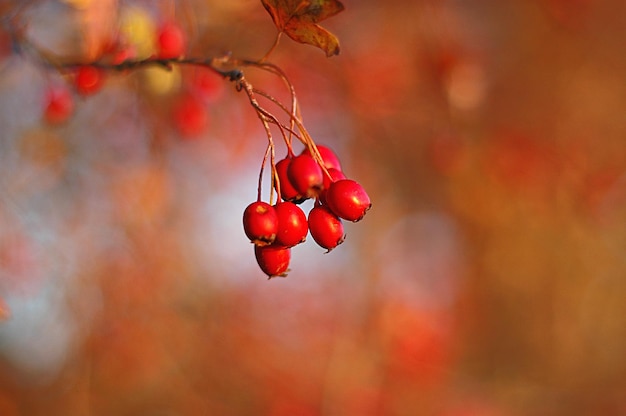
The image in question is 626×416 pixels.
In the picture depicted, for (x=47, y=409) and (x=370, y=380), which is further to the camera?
(x=370, y=380)

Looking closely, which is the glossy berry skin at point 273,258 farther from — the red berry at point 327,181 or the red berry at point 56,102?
the red berry at point 56,102

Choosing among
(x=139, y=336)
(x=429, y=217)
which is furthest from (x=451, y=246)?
(x=139, y=336)

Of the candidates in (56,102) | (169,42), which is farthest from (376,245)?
(169,42)

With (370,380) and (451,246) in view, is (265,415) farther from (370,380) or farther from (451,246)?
(451,246)

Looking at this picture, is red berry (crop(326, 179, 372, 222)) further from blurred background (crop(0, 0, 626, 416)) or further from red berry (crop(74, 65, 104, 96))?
blurred background (crop(0, 0, 626, 416))

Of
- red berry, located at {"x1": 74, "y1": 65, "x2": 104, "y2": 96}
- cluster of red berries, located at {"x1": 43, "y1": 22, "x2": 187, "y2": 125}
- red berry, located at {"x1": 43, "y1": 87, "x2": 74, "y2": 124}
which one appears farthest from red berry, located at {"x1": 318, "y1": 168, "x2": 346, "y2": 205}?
red berry, located at {"x1": 43, "y1": 87, "x2": 74, "y2": 124}

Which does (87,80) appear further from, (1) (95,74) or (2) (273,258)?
(2) (273,258)

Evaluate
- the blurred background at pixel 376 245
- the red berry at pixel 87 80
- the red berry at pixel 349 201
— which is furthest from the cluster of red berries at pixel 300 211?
the blurred background at pixel 376 245
